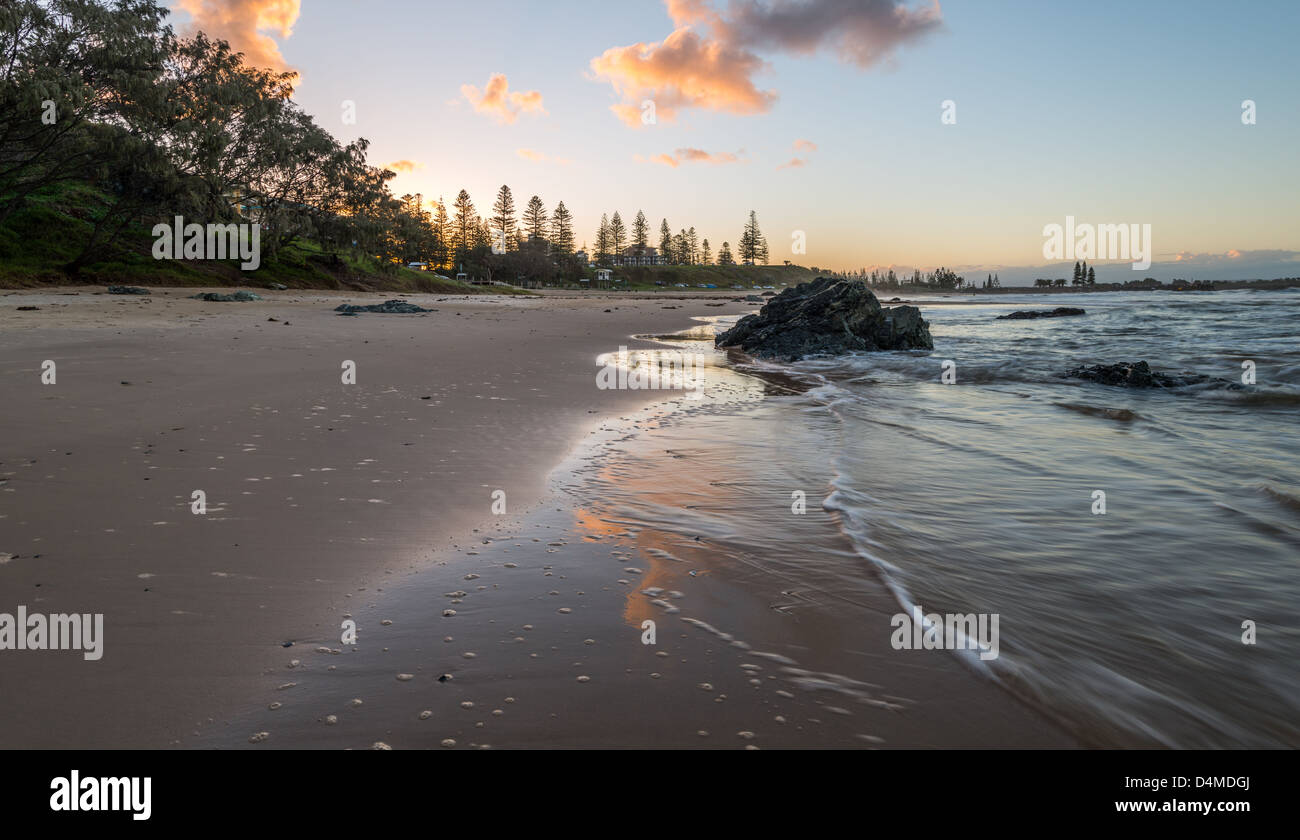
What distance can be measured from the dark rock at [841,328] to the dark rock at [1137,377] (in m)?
7.08

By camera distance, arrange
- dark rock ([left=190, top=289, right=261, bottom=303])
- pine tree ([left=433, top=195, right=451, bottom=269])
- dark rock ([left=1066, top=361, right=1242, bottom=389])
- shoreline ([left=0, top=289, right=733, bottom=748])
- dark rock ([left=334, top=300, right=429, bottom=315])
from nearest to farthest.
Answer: shoreline ([left=0, top=289, right=733, bottom=748])
dark rock ([left=1066, top=361, right=1242, bottom=389])
dark rock ([left=334, top=300, right=429, bottom=315])
dark rock ([left=190, top=289, right=261, bottom=303])
pine tree ([left=433, top=195, right=451, bottom=269])

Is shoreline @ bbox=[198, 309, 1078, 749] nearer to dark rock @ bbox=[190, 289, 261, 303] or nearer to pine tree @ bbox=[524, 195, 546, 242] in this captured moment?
dark rock @ bbox=[190, 289, 261, 303]

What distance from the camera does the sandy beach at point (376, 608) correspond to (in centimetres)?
247

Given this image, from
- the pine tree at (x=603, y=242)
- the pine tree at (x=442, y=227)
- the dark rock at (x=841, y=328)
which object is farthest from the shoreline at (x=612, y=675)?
the pine tree at (x=603, y=242)

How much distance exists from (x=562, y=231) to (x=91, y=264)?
11041 cm

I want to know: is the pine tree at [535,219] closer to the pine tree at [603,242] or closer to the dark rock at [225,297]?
the pine tree at [603,242]

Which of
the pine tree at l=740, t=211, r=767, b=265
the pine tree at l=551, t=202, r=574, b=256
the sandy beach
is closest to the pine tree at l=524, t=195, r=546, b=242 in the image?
the pine tree at l=551, t=202, r=574, b=256

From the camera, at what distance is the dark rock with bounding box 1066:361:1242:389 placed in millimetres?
13016

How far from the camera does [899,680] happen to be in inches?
115

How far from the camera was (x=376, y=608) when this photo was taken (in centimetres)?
338

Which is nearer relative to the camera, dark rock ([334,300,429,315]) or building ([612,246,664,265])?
dark rock ([334,300,429,315])

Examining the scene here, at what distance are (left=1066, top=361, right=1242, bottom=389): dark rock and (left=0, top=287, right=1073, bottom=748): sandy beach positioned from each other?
1191cm
